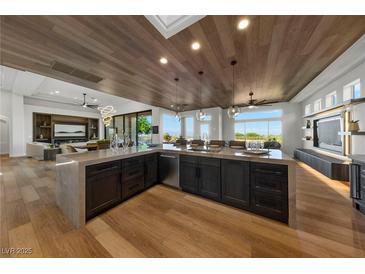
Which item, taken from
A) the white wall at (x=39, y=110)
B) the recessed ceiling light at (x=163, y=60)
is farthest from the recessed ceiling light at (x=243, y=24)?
the white wall at (x=39, y=110)

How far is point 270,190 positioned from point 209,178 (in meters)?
0.96

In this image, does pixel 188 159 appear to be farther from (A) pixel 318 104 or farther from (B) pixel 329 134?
(A) pixel 318 104

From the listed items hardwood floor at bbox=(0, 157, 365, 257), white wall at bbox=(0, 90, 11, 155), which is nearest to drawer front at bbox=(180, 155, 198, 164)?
hardwood floor at bbox=(0, 157, 365, 257)

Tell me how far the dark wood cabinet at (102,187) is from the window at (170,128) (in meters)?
5.60

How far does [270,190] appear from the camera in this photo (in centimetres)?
196

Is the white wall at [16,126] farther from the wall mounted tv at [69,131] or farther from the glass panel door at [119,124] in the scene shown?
the glass panel door at [119,124]

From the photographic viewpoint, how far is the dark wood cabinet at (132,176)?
8.15 feet

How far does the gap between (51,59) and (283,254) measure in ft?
14.8

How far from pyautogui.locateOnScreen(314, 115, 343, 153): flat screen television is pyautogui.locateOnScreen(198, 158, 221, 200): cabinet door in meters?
3.95

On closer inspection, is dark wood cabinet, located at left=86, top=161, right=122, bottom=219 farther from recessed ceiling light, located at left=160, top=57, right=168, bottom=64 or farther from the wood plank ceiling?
recessed ceiling light, located at left=160, top=57, right=168, bottom=64

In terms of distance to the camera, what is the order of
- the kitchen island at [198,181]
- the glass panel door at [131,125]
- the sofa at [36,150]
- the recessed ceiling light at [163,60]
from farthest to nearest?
1. the glass panel door at [131,125]
2. the sofa at [36,150]
3. the recessed ceiling light at [163,60]
4. the kitchen island at [198,181]

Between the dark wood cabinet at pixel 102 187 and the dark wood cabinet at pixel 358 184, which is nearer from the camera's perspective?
the dark wood cabinet at pixel 102 187
